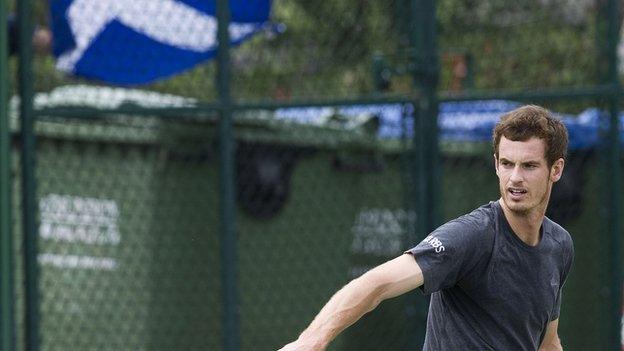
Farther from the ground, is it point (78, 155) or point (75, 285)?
point (78, 155)

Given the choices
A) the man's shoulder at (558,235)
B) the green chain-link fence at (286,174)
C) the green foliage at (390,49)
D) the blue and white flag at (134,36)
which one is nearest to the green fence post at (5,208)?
the green chain-link fence at (286,174)

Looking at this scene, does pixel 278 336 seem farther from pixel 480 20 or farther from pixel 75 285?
pixel 480 20

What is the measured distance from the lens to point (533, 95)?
6.59m

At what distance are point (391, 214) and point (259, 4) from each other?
4.46 ft

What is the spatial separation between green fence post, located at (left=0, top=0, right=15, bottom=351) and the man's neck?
7.83 feet

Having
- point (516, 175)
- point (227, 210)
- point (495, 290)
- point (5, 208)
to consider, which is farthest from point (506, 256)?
point (5, 208)

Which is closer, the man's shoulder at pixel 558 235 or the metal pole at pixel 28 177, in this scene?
the man's shoulder at pixel 558 235

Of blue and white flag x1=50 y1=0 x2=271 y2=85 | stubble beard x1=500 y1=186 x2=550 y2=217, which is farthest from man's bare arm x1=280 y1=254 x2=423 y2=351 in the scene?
blue and white flag x1=50 y1=0 x2=271 y2=85

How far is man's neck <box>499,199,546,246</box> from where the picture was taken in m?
4.17

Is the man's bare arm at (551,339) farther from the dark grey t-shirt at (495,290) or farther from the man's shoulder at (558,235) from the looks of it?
the man's shoulder at (558,235)

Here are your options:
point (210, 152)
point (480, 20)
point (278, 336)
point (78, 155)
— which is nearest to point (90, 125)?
point (78, 155)

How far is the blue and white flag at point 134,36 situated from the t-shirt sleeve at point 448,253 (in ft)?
8.38

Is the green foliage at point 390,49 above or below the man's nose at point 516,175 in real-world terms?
above

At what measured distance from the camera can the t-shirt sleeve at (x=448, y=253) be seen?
3824 mm
